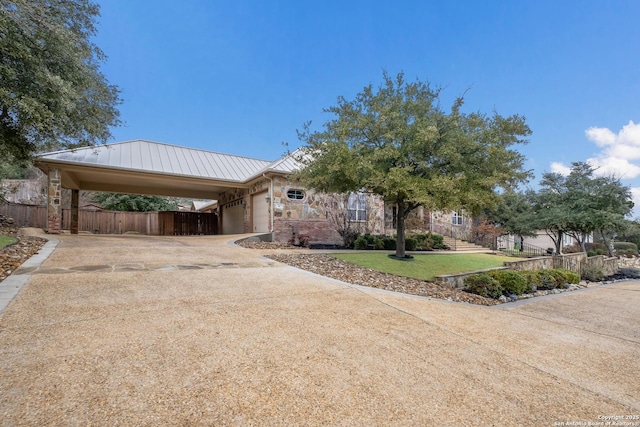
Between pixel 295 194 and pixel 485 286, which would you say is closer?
pixel 485 286

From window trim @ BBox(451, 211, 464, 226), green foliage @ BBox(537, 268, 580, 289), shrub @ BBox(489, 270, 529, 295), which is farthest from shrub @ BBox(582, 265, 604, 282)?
window trim @ BBox(451, 211, 464, 226)

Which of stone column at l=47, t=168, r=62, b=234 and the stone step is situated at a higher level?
stone column at l=47, t=168, r=62, b=234

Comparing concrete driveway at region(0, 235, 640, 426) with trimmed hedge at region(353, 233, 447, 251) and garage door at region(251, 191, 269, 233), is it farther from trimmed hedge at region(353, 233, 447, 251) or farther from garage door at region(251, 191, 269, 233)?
garage door at region(251, 191, 269, 233)

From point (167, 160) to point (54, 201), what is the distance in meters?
5.25

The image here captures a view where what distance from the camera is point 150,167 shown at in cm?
1503

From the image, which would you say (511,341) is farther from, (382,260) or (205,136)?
(205,136)

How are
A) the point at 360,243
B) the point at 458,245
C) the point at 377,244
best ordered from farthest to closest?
the point at 458,245 → the point at 377,244 → the point at 360,243

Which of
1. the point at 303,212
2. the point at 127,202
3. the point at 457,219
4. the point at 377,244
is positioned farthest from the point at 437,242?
the point at 127,202

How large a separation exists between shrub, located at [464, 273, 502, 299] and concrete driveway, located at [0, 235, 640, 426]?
2.43m

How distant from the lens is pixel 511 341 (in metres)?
4.29

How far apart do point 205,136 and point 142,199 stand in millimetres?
8355

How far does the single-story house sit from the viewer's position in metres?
13.8

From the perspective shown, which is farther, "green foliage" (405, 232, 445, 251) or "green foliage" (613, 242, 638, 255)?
"green foliage" (613, 242, 638, 255)

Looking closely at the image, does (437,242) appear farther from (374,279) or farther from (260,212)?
(374,279)
